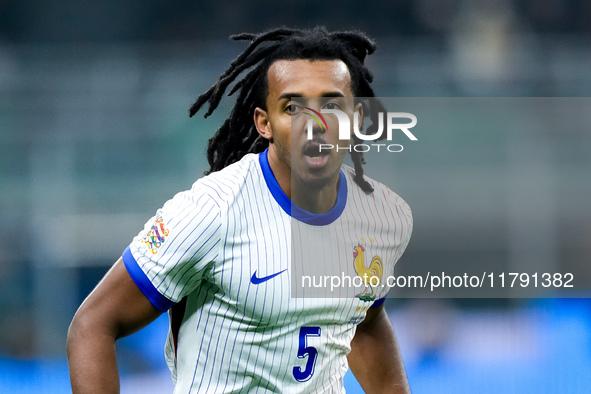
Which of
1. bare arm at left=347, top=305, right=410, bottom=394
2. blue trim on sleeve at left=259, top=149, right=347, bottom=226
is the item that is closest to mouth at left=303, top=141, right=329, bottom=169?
blue trim on sleeve at left=259, top=149, right=347, bottom=226

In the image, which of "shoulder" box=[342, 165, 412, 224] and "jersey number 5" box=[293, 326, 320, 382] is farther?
"shoulder" box=[342, 165, 412, 224]

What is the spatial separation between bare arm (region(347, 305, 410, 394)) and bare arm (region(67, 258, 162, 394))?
2.98 ft

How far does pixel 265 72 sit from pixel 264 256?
0.59m

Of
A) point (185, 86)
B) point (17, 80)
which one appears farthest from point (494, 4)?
point (17, 80)

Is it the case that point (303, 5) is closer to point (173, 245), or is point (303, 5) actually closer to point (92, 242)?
point (92, 242)

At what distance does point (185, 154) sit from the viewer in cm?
637

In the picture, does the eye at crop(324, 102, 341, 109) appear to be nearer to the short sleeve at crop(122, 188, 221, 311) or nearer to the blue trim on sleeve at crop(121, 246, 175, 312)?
the short sleeve at crop(122, 188, 221, 311)

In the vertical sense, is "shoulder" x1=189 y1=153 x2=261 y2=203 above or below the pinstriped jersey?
above

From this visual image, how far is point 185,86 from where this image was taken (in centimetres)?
675

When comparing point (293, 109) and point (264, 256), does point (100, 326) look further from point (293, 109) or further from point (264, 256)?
point (293, 109)

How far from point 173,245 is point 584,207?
5.00 meters

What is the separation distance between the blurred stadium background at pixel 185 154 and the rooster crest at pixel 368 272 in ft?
8.66

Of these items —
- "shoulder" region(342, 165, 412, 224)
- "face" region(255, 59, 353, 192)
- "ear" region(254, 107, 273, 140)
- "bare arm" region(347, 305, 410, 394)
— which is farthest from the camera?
"bare arm" region(347, 305, 410, 394)

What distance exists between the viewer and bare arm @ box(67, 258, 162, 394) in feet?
6.22
